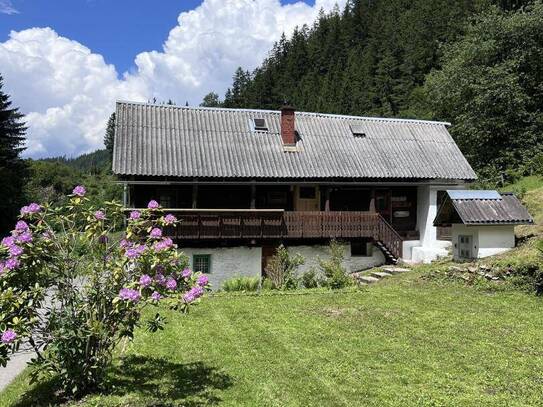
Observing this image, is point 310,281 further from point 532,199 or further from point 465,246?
point 532,199

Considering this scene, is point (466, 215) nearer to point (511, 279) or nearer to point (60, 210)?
point (511, 279)

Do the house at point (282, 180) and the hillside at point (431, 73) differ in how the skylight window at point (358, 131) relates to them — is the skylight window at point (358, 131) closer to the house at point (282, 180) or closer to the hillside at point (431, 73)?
the house at point (282, 180)

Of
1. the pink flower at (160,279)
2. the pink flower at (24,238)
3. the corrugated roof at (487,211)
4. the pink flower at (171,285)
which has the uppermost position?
the corrugated roof at (487,211)

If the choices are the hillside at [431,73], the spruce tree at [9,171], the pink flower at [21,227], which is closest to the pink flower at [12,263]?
the pink flower at [21,227]

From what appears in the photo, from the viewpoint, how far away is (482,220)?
16.5m

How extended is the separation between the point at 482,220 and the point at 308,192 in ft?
27.5

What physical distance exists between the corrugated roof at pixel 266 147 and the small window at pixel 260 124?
0.22 meters

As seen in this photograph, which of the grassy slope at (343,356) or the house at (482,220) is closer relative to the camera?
the grassy slope at (343,356)

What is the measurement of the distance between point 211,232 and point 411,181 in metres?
9.86

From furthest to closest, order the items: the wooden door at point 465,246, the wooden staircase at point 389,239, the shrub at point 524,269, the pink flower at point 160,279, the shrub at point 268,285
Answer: the wooden staircase at point 389,239 → the shrub at point 268,285 → the wooden door at point 465,246 → the shrub at point 524,269 → the pink flower at point 160,279

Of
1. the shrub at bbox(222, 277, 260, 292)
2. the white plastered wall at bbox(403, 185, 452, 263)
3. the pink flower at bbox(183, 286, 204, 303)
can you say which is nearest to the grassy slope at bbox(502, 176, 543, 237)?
the white plastered wall at bbox(403, 185, 452, 263)

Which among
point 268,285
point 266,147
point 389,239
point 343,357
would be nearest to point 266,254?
point 268,285

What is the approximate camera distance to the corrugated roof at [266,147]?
2011 cm

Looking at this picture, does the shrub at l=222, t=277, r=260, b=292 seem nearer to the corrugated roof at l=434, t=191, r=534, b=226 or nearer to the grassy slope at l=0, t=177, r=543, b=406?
the grassy slope at l=0, t=177, r=543, b=406
